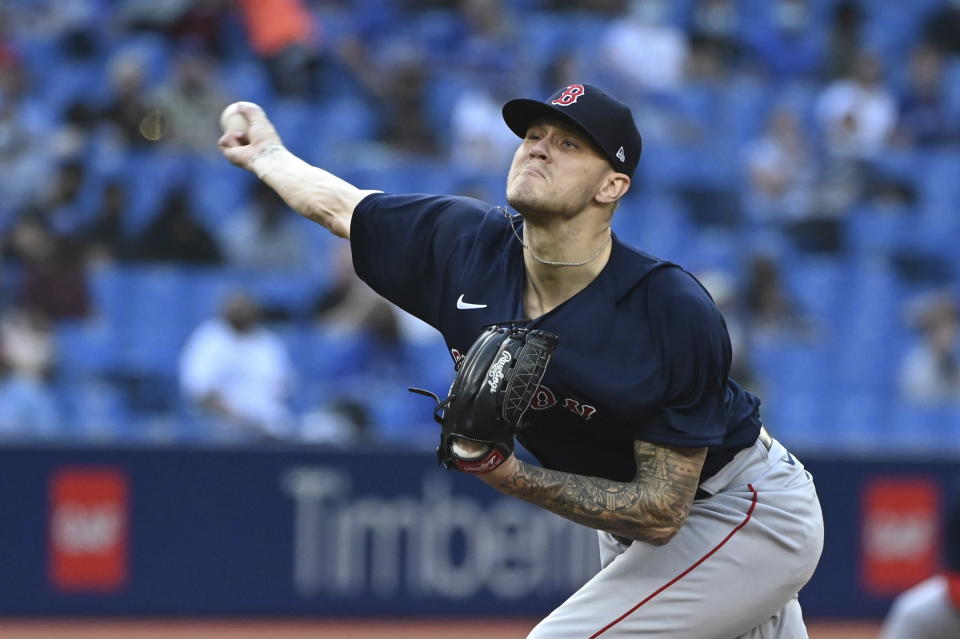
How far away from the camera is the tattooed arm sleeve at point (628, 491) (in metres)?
4.00

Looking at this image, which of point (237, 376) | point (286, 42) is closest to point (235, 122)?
point (237, 376)

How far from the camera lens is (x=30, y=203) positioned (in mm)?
10336

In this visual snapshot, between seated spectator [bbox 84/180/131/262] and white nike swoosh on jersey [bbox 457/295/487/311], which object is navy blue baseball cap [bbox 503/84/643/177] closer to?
white nike swoosh on jersey [bbox 457/295/487/311]

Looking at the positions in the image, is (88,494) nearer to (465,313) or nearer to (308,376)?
(308,376)

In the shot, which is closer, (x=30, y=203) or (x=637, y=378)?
(x=637, y=378)

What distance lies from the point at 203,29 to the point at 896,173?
5.63 meters

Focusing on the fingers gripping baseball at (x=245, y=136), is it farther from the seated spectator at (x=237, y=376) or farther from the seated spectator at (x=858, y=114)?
the seated spectator at (x=858, y=114)

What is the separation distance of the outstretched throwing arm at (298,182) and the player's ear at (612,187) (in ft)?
2.55

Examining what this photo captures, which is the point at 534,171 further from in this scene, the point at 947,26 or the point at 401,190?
the point at 947,26

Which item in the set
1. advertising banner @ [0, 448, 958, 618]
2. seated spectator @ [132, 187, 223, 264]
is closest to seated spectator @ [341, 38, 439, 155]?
seated spectator @ [132, 187, 223, 264]

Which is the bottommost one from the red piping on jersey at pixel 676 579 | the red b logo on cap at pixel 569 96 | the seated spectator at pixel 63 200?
the red piping on jersey at pixel 676 579

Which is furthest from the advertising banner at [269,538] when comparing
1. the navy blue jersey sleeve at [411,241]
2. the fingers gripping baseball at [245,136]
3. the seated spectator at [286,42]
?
the navy blue jersey sleeve at [411,241]

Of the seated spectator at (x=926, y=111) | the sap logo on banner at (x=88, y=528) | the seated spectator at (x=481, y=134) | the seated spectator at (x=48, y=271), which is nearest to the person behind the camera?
the sap logo on banner at (x=88, y=528)

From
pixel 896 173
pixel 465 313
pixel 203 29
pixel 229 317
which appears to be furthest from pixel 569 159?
pixel 896 173
